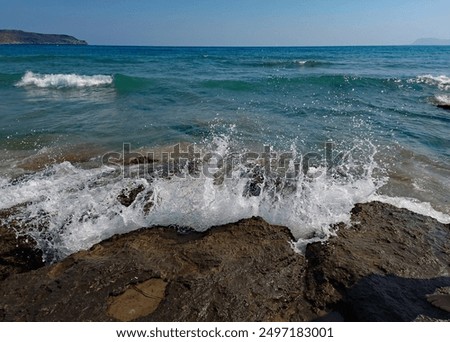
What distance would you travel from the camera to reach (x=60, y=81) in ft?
56.2

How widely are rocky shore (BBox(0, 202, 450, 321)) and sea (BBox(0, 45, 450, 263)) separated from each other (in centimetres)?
37

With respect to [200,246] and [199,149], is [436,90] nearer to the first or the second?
[199,149]

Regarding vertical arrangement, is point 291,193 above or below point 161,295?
above

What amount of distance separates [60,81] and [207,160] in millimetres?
14486

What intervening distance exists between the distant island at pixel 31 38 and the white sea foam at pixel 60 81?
11958cm

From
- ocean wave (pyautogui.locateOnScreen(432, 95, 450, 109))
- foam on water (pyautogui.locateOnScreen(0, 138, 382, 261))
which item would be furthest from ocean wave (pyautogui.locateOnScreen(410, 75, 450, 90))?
foam on water (pyautogui.locateOnScreen(0, 138, 382, 261))

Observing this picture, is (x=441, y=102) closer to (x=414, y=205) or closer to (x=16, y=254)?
(x=414, y=205)

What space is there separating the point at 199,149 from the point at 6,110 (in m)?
7.88

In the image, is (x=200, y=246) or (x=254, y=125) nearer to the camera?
(x=200, y=246)

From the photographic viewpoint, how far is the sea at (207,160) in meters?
4.11

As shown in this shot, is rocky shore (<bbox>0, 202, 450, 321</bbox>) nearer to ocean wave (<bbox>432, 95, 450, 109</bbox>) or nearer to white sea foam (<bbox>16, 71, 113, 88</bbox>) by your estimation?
ocean wave (<bbox>432, 95, 450, 109</bbox>)

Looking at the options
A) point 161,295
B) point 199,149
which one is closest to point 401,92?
point 199,149

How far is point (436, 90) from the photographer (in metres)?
16.9

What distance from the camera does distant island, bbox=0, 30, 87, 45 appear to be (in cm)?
11112
